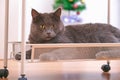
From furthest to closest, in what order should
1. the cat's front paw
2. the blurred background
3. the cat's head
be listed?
the blurred background < the cat's head < the cat's front paw

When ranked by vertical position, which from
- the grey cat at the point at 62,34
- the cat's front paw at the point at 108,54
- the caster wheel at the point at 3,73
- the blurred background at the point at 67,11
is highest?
the blurred background at the point at 67,11

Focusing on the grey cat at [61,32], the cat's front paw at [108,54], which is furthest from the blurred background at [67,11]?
the cat's front paw at [108,54]

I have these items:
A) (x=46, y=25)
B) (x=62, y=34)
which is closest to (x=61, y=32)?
(x=62, y=34)

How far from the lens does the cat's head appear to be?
1505 millimetres

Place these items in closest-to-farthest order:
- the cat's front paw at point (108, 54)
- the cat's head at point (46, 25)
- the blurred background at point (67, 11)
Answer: the cat's front paw at point (108, 54) < the cat's head at point (46, 25) < the blurred background at point (67, 11)

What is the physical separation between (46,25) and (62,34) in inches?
5.7

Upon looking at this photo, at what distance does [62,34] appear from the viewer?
5.27 feet

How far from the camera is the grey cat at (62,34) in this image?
A: 1378mm

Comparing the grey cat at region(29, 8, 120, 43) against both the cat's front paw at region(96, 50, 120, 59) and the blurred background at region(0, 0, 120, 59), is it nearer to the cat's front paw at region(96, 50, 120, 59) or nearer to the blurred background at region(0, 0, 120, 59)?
the cat's front paw at region(96, 50, 120, 59)

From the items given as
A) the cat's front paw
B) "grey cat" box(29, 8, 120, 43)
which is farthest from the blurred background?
the cat's front paw

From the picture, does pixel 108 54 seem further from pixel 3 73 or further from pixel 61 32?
pixel 3 73

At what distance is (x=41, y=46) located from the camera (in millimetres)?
1255

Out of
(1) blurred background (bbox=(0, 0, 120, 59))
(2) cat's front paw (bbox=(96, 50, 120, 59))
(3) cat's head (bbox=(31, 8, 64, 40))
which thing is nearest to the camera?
(2) cat's front paw (bbox=(96, 50, 120, 59))

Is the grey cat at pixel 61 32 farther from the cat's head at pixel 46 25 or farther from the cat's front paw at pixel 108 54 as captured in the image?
the cat's front paw at pixel 108 54
